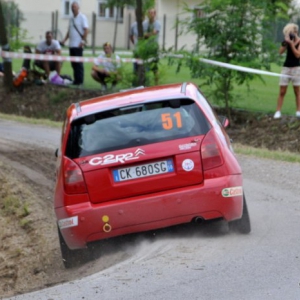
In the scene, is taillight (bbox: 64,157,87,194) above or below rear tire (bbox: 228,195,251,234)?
above

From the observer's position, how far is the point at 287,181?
12.5m

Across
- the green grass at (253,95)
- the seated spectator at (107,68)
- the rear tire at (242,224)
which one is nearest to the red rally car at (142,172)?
the rear tire at (242,224)

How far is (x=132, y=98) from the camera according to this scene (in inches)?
359

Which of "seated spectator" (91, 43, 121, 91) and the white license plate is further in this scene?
"seated spectator" (91, 43, 121, 91)

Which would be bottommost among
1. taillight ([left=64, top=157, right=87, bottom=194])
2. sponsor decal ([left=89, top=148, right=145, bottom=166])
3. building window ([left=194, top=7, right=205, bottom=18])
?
building window ([left=194, top=7, right=205, bottom=18])

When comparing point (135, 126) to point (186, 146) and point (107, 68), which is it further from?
point (107, 68)

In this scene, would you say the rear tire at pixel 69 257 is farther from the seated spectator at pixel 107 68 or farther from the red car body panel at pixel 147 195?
the seated spectator at pixel 107 68

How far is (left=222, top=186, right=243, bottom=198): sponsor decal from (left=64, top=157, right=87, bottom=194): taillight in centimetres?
132

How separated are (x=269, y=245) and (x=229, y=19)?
11161mm

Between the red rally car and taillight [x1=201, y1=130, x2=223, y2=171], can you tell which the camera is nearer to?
the red rally car

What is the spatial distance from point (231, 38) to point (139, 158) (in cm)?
1112

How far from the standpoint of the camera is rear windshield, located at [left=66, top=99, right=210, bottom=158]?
28.7ft

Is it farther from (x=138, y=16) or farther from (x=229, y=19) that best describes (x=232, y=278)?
(x=138, y=16)

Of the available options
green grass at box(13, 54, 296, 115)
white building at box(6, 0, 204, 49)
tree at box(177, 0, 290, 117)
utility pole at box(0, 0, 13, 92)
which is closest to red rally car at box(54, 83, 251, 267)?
tree at box(177, 0, 290, 117)
